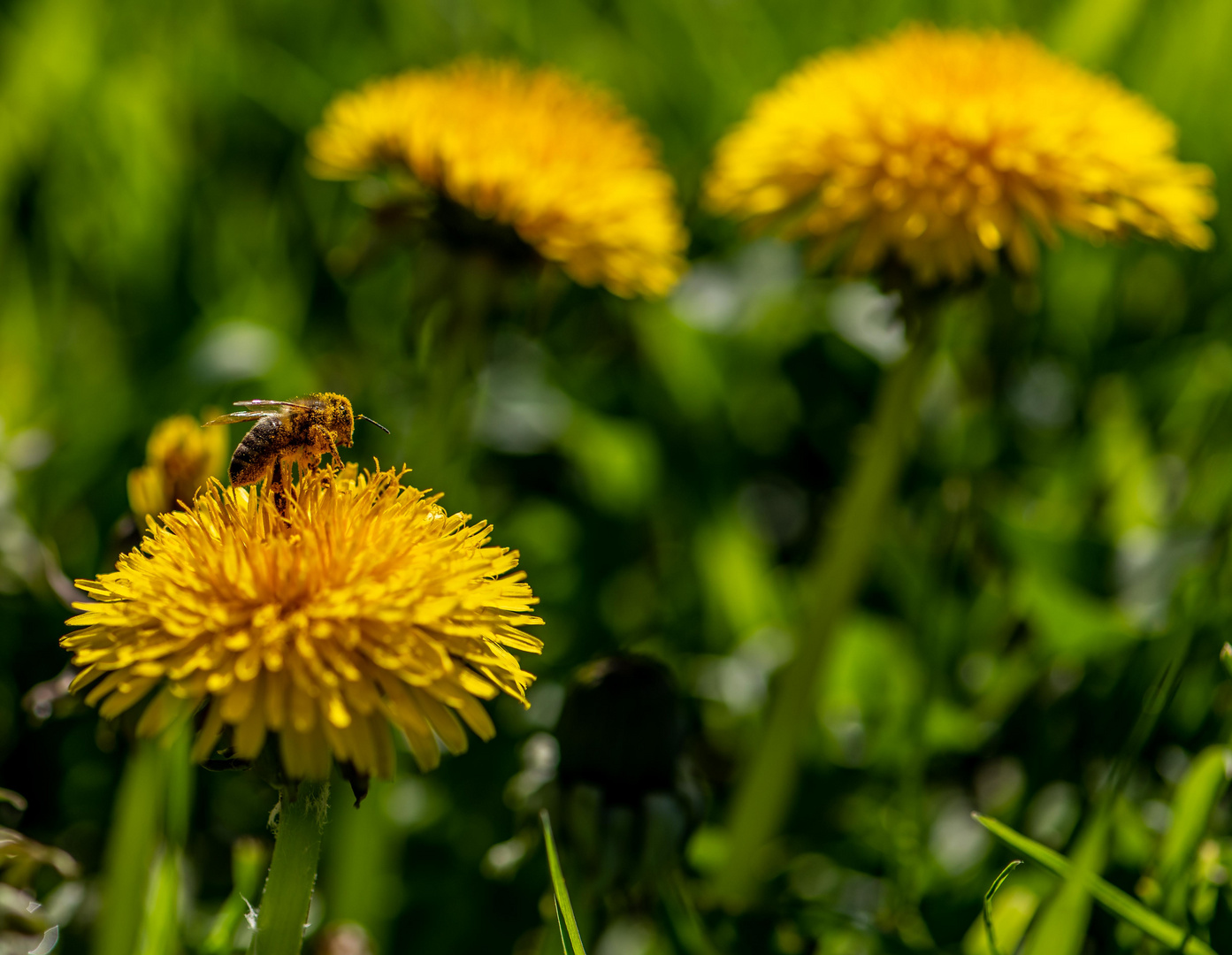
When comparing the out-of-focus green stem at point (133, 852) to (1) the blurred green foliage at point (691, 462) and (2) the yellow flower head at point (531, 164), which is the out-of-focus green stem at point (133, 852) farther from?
(2) the yellow flower head at point (531, 164)

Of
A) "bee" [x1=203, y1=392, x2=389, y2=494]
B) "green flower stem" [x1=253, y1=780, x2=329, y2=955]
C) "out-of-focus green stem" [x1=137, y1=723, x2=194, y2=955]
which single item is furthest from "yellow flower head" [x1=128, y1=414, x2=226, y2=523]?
"green flower stem" [x1=253, y1=780, x2=329, y2=955]

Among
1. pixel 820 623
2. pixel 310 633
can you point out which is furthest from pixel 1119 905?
pixel 310 633

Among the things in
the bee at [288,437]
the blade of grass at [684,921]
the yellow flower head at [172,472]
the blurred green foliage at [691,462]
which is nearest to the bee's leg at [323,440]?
the bee at [288,437]

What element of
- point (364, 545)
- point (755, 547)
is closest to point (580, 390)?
point (755, 547)

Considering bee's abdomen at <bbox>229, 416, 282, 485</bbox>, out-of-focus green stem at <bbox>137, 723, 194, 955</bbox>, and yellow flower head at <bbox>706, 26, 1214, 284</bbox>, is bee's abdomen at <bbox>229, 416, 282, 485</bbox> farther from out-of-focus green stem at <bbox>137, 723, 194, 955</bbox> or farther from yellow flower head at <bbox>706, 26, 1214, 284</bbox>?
yellow flower head at <bbox>706, 26, 1214, 284</bbox>

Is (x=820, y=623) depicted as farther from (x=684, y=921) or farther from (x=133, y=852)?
(x=133, y=852)

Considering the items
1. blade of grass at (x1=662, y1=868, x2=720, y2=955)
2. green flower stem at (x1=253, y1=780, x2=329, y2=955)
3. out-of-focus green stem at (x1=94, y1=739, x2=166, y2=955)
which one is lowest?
out-of-focus green stem at (x1=94, y1=739, x2=166, y2=955)
